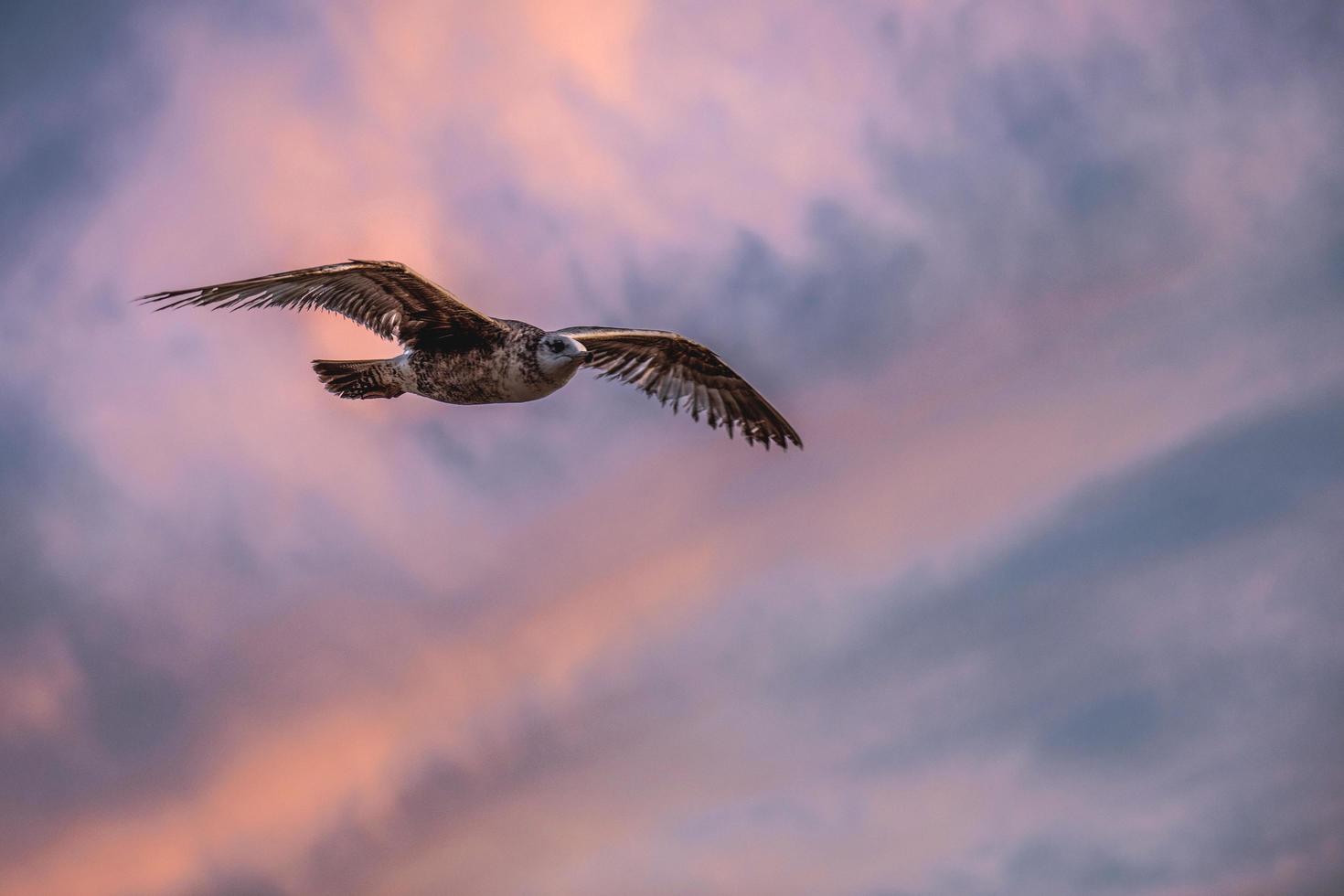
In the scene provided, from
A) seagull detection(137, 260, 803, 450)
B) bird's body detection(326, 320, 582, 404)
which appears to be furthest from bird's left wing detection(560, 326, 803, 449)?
bird's body detection(326, 320, 582, 404)

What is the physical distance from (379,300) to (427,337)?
1131 millimetres

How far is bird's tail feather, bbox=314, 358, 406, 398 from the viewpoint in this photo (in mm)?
23781

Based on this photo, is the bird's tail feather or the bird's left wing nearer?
the bird's tail feather

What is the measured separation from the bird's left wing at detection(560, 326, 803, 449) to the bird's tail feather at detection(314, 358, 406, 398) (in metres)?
4.36

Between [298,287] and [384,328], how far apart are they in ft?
6.66

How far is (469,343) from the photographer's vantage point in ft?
74.4

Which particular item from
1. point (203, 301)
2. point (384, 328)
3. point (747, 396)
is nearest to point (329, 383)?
point (384, 328)

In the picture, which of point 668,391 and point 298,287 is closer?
point 298,287

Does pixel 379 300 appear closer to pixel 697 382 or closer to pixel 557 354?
pixel 557 354

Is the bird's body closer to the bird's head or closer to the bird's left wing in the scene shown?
the bird's head

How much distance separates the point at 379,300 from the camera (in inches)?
867

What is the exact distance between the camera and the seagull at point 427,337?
20594mm

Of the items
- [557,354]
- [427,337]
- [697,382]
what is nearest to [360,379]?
[427,337]

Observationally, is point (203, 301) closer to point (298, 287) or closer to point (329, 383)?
point (298, 287)
